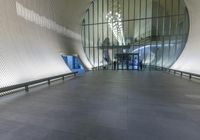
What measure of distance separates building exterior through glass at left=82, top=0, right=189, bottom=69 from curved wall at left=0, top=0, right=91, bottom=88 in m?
5.76

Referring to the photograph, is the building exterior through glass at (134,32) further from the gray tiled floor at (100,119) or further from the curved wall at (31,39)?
the gray tiled floor at (100,119)

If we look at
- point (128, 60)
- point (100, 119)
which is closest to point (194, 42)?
point (128, 60)

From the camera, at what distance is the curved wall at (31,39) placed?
597 centimetres

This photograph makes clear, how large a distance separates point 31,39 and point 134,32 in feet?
39.9

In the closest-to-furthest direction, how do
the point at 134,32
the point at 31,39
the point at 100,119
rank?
1. the point at 100,119
2. the point at 31,39
3. the point at 134,32

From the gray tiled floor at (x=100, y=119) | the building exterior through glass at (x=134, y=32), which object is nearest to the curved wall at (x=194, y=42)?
the building exterior through glass at (x=134, y=32)

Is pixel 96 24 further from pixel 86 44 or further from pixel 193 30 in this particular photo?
pixel 193 30

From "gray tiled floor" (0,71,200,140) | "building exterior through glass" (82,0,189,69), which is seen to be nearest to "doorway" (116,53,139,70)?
"building exterior through glass" (82,0,189,69)

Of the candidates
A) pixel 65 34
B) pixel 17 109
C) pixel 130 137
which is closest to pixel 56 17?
pixel 65 34

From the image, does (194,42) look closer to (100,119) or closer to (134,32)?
(134,32)

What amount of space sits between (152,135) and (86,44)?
52.1 ft

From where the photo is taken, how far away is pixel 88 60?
687 inches

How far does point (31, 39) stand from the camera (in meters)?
7.77

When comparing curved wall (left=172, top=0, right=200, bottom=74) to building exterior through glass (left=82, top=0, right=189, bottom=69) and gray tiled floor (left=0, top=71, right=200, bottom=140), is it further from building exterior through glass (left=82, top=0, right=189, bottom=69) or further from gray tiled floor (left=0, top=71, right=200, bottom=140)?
gray tiled floor (left=0, top=71, right=200, bottom=140)
